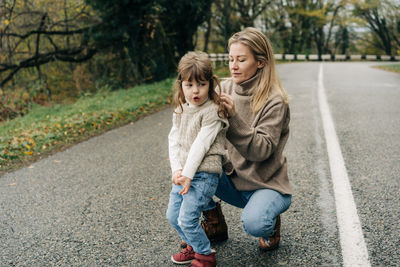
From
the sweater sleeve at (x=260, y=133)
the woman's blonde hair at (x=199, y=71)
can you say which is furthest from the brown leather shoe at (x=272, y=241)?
the woman's blonde hair at (x=199, y=71)

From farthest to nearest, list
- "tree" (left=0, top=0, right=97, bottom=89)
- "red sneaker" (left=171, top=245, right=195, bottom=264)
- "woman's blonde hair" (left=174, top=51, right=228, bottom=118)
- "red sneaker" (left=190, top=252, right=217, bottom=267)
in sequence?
"tree" (left=0, top=0, right=97, bottom=89) < "red sneaker" (left=171, top=245, right=195, bottom=264) < "red sneaker" (left=190, top=252, right=217, bottom=267) < "woman's blonde hair" (left=174, top=51, right=228, bottom=118)

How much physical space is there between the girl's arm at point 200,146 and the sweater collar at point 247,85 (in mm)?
476

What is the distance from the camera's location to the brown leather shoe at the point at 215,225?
2.87 m

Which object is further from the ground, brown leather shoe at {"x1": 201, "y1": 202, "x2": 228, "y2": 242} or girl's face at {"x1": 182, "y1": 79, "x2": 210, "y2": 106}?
girl's face at {"x1": 182, "y1": 79, "x2": 210, "y2": 106}

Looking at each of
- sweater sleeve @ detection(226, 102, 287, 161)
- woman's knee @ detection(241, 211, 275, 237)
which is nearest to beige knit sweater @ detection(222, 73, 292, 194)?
sweater sleeve @ detection(226, 102, 287, 161)

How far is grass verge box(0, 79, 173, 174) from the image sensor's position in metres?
6.17

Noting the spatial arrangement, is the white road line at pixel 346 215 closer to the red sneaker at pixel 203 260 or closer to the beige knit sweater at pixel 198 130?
the red sneaker at pixel 203 260

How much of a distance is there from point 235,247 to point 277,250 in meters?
0.31

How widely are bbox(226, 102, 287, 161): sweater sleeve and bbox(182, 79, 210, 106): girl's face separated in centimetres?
23

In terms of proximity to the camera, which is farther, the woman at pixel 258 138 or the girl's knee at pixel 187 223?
the woman at pixel 258 138

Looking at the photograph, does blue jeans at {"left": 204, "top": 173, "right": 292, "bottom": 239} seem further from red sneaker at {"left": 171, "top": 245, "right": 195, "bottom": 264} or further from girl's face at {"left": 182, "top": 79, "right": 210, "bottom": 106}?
girl's face at {"left": 182, "top": 79, "right": 210, "bottom": 106}

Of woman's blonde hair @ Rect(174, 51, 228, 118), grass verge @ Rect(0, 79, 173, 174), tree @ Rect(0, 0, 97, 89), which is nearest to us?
woman's blonde hair @ Rect(174, 51, 228, 118)

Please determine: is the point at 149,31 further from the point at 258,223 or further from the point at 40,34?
the point at 258,223

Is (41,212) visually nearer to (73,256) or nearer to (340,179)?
(73,256)
